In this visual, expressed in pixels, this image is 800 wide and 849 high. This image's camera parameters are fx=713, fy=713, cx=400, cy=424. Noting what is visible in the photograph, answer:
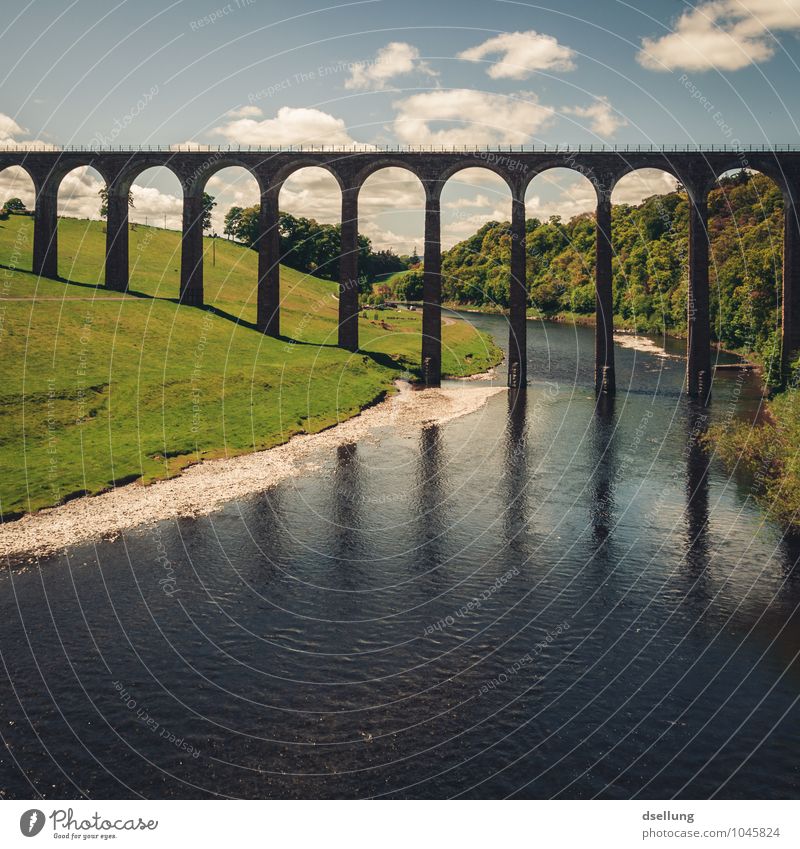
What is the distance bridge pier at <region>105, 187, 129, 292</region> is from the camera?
73375mm

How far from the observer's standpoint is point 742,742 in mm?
18578

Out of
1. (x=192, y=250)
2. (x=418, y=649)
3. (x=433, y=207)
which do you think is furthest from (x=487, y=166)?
(x=418, y=649)

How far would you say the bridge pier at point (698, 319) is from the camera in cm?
6625

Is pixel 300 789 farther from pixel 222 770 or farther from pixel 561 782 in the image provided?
pixel 561 782

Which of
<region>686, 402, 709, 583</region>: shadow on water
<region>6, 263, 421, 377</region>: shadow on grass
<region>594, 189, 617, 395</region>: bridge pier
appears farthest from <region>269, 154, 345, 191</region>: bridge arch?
<region>686, 402, 709, 583</region>: shadow on water

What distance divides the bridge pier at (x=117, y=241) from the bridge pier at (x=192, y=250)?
21.0 feet

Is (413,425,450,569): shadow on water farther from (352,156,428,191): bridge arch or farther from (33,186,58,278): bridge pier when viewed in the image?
(33,186,58,278): bridge pier

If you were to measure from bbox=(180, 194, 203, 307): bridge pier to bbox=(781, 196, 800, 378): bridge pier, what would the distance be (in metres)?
56.8

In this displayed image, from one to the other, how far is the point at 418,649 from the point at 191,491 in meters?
19.5

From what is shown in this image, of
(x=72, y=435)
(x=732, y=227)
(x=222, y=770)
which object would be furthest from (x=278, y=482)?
(x=732, y=227)

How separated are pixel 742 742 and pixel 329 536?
18869mm

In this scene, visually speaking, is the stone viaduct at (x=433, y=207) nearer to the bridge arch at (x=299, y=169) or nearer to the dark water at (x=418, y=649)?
the bridge arch at (x=299, y=169)

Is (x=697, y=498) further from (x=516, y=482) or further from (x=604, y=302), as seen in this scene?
(x=604, y=302)

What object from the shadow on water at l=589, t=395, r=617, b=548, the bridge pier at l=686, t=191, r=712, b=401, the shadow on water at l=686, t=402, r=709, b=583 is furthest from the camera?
the bridge pier at l=686, t=191, r=712, b=401
